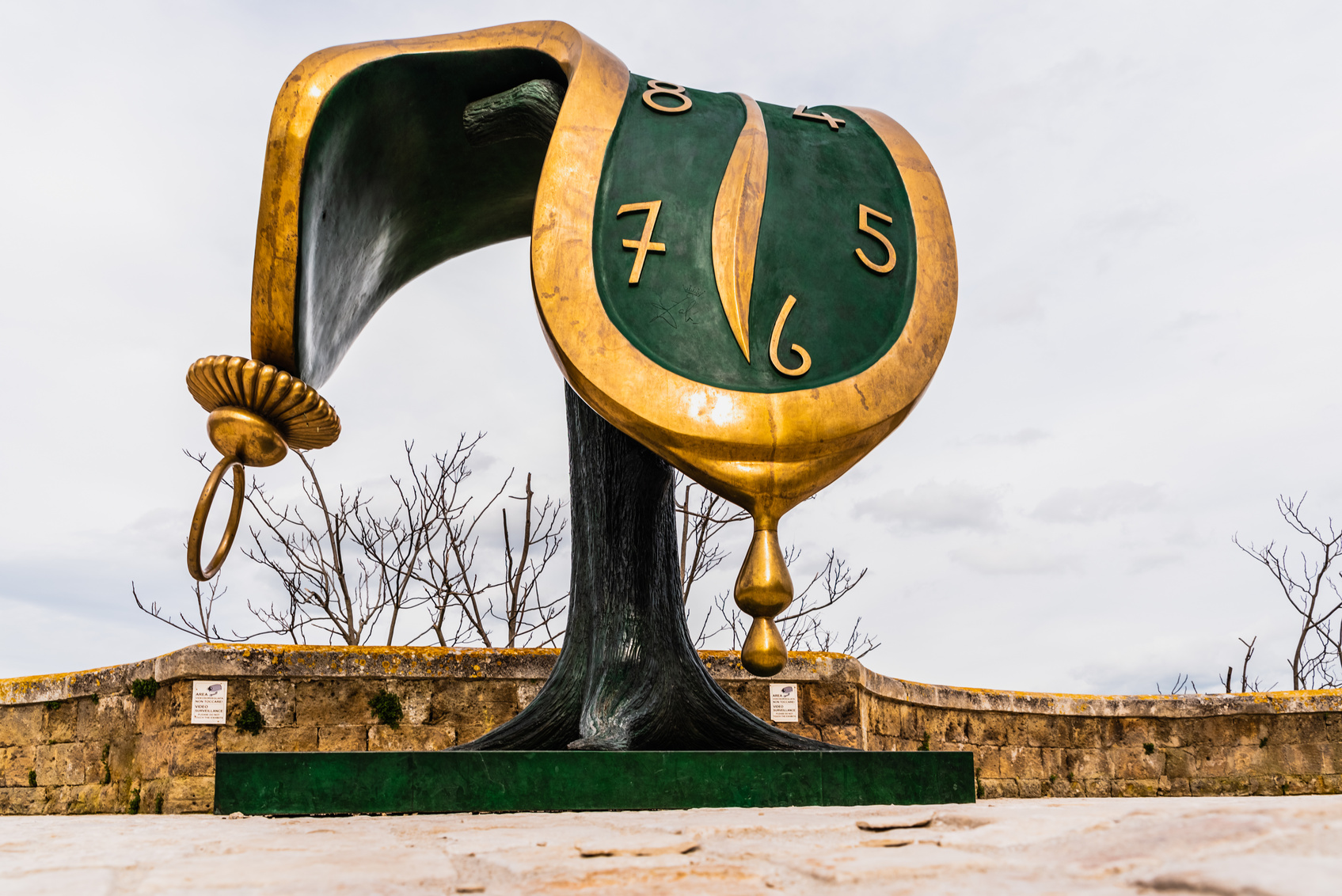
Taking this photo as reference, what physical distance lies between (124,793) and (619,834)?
16.5ft

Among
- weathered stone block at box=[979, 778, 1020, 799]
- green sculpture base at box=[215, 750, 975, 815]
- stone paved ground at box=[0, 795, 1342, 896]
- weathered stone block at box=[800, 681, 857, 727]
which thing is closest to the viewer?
stone paved ground at box=[0, 795, 1342, 896]

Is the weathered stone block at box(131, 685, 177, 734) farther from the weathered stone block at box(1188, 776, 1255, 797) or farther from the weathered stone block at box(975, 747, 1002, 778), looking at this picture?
the weathered stone block at box(1188, 776, 1255, 797)

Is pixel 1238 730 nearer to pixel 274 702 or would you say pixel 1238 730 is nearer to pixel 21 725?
pixel 274 702

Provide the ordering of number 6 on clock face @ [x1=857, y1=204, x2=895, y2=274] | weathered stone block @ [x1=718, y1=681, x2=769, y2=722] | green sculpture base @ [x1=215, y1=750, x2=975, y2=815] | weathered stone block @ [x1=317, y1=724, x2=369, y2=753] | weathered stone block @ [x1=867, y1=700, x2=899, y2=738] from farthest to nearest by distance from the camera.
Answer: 1. weathered stone block @ [x1=867, y1=700, x2=899, y2=738]
2. weathered stone block @ [x1=718, y1=681, x2=769, y2=722]
3. weathered stone block @ [x1=317, y1=724, x2=369, y2=753]
4. number 6 on clock face @ [x1=857, y1=204, x2=895, y2=274]
5. green sculpture base @ [x1=215, y1=750, x2=975, y2=815]

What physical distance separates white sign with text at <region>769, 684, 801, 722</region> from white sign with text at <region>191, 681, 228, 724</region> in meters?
2.80

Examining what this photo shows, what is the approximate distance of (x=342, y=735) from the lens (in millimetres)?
4785

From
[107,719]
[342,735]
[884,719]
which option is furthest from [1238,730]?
[107,719]

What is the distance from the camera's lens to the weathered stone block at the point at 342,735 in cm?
476

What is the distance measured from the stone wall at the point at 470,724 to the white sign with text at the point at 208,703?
3cm

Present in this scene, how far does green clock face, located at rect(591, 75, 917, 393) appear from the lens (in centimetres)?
191

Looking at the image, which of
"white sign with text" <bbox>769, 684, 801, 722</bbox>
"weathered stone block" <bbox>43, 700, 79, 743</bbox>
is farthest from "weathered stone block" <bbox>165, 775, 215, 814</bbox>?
"white sign with text" <bbox>769, 684, 801, 722</bbox>

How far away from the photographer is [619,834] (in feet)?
3.70

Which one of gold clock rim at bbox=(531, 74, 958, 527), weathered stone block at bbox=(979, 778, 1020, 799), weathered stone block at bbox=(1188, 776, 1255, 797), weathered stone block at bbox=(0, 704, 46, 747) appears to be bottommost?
weathered stone block at bbox=(1188, 776, 1255, 797)

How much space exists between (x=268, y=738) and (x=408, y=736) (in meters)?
0.68
